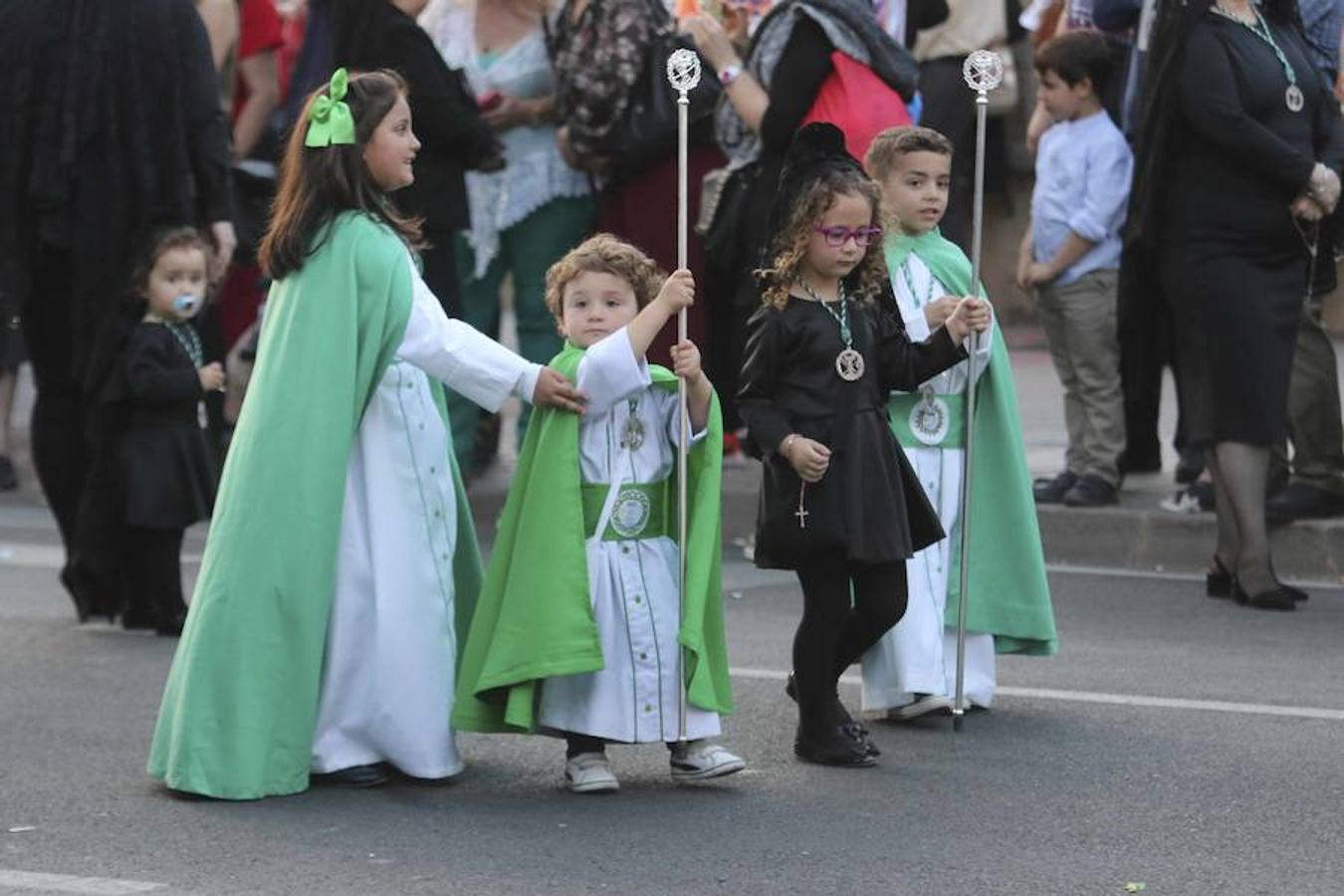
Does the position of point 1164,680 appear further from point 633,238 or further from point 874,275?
point 633,238

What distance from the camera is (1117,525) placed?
10469mm

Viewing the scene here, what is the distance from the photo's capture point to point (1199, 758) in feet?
23.0

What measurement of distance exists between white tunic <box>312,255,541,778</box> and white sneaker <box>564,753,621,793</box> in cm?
29

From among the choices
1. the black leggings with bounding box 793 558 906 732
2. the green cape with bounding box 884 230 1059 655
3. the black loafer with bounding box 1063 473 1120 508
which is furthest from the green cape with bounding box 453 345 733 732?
the black loafer with bounding box 1063 473 1120 508

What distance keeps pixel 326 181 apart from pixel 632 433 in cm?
92

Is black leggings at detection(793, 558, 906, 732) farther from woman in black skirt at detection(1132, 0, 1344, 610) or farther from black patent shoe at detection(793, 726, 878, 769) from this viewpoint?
woman in black skirt at detection(1132, 0, 1344, 610)

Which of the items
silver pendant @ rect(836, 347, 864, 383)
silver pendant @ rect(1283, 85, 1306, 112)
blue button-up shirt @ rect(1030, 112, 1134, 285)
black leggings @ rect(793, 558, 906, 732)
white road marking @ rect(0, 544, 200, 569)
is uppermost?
silver pendant @ rect(1283, 85, 1306, 112)

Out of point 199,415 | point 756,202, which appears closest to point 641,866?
point 199,415

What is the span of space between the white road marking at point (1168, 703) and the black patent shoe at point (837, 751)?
107cm

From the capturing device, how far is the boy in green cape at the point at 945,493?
740cm

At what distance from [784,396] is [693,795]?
0.97 metres

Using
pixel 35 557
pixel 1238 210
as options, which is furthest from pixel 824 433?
pixel 35 557

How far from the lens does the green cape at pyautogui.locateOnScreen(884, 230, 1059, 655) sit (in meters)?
7.54

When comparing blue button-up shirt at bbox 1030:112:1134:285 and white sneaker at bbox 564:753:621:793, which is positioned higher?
blue button-up shirt at bbox 1030:112:1134:285
